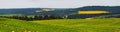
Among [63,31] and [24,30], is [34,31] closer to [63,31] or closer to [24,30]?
[24,30]

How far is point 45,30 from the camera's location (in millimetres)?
Result: 33312

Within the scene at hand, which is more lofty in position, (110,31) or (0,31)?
(0,31)

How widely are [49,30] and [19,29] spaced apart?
427cm

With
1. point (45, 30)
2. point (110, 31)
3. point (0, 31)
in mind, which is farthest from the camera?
point (110, 31)

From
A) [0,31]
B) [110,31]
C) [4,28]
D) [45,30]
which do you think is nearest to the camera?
[0,31]

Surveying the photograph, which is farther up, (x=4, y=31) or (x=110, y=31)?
(x=4, y=31)

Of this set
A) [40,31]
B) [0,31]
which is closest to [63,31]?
[40,31]

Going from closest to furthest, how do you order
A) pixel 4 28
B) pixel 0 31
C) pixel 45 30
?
1. pixel 0 31
2. pixel 4 28
3. pixel 45 30

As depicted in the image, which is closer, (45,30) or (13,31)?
(13,31)

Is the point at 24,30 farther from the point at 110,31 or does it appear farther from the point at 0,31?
the point at 110,31

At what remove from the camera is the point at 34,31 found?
3064cm

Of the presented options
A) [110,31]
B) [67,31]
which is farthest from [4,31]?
[110,31]

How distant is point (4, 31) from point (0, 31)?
63cm

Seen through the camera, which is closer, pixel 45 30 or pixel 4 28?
pixel 4 28
